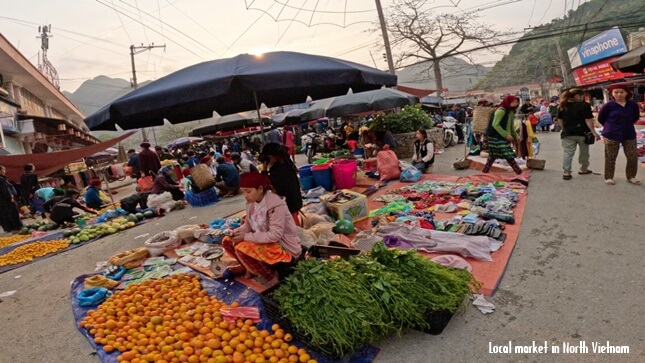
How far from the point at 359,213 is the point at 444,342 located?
3.12 m

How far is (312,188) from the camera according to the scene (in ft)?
26.2

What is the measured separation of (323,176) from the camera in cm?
782

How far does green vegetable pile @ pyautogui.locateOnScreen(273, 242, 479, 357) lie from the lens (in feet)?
8.16

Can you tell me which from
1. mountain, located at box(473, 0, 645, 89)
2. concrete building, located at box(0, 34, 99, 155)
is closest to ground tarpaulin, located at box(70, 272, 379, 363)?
concrete building, located at box(0, 34, 99, 155)

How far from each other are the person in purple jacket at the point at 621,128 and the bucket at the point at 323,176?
512 cm

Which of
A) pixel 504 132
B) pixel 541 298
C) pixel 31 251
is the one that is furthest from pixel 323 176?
pixel 31 251

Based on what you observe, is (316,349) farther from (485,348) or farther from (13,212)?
(13,212)

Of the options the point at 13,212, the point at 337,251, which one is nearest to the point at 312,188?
the point at 337,251

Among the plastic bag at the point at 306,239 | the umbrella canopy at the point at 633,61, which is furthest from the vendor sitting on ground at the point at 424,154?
the plastic bag at the point at 306,239

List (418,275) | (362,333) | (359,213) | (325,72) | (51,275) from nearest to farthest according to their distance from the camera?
(362,333)
(418,275)
(325,72)
(51,275)
(359,213)

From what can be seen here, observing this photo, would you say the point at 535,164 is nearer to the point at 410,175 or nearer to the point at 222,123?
the point at 410,175

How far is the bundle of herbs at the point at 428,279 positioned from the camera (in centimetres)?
267

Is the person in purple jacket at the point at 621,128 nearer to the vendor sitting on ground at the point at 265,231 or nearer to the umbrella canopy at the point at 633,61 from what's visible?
the umbrella canopy at the point at 633,61

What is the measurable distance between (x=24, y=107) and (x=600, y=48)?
35.8m
